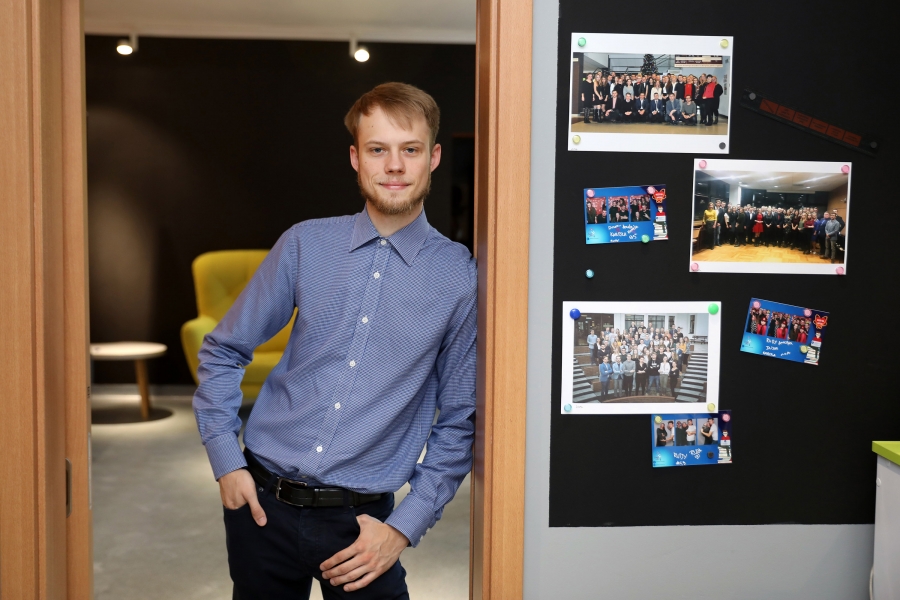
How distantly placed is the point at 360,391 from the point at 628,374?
0.58 m

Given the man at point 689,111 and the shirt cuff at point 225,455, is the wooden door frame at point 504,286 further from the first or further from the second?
the shirt cuff at point 225,455

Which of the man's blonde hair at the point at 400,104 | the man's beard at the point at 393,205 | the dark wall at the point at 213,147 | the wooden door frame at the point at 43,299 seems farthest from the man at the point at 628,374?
the dark wall at the point at 213,147

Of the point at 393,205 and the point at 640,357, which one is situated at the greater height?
the point at 393,205

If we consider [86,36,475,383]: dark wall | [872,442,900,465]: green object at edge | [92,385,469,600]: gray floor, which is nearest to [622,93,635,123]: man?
[872,442,900,465]: green object at edge

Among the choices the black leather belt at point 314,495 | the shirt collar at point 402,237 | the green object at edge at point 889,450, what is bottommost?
the black leather belt at point 314,495

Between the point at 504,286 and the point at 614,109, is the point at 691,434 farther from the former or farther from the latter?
the point at 614,109

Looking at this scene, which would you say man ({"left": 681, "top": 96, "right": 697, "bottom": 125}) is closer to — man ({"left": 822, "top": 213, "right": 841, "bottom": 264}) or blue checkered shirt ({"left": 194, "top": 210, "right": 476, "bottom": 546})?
man ({"left": 822, "top": 213, "right": 841, "bottom": 264})

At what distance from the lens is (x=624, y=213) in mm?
1521

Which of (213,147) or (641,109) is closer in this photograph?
(641,109)

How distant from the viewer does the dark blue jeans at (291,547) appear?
5.76 feet

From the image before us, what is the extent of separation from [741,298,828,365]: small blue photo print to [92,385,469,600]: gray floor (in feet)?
7.53

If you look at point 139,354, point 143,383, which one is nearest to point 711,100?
point 139,354

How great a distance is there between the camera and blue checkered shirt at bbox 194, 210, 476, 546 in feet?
5.72

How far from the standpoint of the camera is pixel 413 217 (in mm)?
1842
